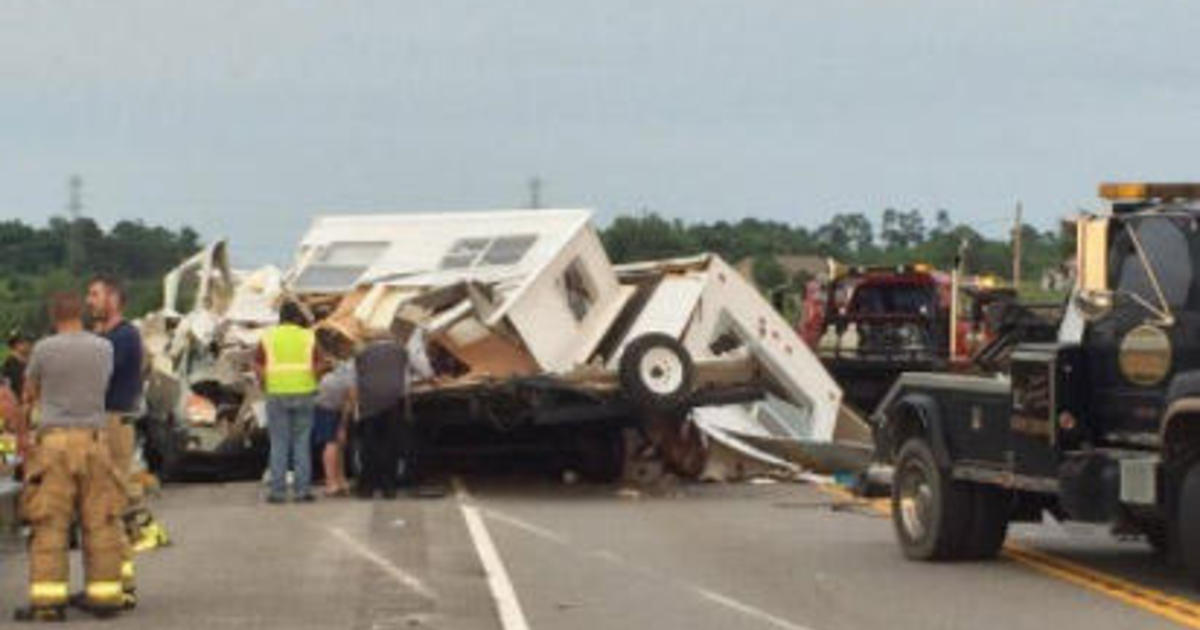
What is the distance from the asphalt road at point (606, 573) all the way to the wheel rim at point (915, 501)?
28 cm

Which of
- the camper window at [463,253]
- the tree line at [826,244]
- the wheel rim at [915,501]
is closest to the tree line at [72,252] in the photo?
the tree line at [826,244]

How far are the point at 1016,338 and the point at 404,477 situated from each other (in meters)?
7.10

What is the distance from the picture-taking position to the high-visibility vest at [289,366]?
1900 cm

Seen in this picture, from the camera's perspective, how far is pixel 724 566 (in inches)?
539

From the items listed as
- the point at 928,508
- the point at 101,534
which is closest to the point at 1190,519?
the point at 928,508

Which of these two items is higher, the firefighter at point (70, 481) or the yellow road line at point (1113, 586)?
the firefighter at point (70, 481)

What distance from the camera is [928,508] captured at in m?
14.1

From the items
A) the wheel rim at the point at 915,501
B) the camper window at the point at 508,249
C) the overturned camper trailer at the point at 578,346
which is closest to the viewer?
the wheel rim at the point at 915,501

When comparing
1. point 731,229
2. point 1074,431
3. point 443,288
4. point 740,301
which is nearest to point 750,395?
point 740,301

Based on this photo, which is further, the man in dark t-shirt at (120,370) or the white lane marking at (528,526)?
the white lane marking at (528,526)

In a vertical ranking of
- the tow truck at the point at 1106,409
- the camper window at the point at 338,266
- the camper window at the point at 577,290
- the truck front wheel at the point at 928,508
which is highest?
the camper window at the point at 338,266

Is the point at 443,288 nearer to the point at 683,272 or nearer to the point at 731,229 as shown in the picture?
the point at 683,272

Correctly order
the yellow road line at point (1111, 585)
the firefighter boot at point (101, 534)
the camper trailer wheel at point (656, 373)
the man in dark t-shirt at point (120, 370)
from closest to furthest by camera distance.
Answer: the firefighter boot at point (101, 534), the yellow road line at point (1111, 585), the man in dark t-shirt at point (120, 370), the camper trailer wheel at point (656, 373)

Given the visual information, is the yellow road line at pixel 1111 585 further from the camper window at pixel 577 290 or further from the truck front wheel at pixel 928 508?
the camper window at pixel 577 290
